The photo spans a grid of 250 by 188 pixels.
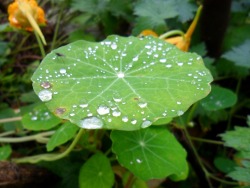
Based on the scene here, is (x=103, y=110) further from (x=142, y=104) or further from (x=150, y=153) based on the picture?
(x=150, y=153)

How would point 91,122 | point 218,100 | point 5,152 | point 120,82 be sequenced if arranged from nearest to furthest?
1. point 91,122
2. point 120,82
3. point 5,152
4. point 218,100

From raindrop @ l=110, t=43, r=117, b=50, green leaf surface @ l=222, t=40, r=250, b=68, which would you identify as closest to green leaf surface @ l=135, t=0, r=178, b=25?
green leaf surface @ l=222, t=40, r=250, b=68

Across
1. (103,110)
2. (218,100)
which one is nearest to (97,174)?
(103,110)

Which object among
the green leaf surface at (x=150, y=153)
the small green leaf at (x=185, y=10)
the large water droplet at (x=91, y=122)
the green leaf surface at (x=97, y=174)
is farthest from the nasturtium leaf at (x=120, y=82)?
the small green leaf at (x=185, y=10)

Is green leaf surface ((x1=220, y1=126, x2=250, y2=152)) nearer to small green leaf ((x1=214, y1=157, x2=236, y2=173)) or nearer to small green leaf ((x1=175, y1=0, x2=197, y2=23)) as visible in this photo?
small green leaf ((x1=214, y1=157, x2=236, y2=173))

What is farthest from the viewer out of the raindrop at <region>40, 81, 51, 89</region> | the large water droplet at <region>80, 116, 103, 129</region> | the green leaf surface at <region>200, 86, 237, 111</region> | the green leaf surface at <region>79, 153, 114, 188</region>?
the green leaf surface at <region>200, 86, 237, 111</region>

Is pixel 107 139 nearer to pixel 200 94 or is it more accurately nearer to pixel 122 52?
pixel 122 52

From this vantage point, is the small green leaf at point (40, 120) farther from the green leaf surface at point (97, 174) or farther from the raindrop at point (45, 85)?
the raindrop at point (45, 85)
